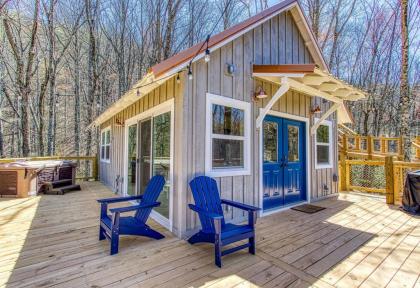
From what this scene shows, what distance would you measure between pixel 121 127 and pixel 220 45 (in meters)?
4.17

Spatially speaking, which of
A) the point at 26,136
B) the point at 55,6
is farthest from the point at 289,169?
the point at 55,6

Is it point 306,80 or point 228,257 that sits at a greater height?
point 306,80

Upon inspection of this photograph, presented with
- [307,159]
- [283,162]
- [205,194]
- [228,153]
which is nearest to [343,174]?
[307,159]

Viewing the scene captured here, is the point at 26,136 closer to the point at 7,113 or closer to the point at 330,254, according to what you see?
the point at 7,113

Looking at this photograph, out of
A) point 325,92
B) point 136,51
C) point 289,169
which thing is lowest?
point 289,169

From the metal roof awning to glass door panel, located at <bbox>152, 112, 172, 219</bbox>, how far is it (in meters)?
1.74

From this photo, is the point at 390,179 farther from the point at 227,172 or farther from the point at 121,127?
the point at 121,127

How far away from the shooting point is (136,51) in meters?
11.8

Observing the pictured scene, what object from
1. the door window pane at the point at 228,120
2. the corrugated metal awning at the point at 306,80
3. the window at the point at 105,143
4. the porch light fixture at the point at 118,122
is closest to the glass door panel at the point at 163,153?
the door window pane at the point at 228,120

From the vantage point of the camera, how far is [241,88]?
3959 millimetres

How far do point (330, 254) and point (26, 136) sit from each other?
33.6 ft

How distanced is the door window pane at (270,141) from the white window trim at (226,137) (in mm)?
635

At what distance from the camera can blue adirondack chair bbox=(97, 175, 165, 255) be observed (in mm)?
2709

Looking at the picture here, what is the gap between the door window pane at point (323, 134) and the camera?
5777 mm
